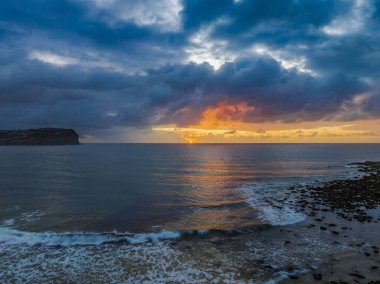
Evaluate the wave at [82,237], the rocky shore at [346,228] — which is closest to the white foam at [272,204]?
the rocky shore at [346,228]

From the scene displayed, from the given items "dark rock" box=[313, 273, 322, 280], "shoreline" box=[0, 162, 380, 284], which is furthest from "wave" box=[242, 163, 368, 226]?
"dark rock" box=[313, 273, 322, 280]

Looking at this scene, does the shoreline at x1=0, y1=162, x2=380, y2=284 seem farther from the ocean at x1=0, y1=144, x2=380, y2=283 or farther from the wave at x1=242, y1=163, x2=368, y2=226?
the wave at x1=242, y1=163, x2=368, y2=226

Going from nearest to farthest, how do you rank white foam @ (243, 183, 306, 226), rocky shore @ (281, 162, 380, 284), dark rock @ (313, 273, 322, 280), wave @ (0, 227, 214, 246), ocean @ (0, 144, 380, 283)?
dark rock @ (313, 273, 322, 280)
rocky shore @ (281, 162, 380, 284)
ocean @ (0, 144, 380, 283)
wave @ (0, 227, 214, 246)
white foam @ (243, 183, 306, 226)

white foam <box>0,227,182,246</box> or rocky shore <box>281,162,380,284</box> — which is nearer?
rocky shore <box>281,162,380,284</box>

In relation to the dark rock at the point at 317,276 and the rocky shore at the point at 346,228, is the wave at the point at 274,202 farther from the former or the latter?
the dark rock at the point at 317,276

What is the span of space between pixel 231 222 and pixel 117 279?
11.5m

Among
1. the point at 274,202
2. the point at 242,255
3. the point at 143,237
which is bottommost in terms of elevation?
the point at 274,202

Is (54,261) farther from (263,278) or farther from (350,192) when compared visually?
(350,192)

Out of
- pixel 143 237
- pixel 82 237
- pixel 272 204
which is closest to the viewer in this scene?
pixel 82 237

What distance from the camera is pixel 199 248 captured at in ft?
51.6

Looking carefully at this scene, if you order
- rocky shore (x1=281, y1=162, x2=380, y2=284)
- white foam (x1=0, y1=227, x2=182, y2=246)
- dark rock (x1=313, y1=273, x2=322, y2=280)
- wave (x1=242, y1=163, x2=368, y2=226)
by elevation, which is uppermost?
dark rock (x1=313, y1=273, x2=322, y2=280)

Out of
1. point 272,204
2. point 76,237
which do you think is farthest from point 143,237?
point 272,204

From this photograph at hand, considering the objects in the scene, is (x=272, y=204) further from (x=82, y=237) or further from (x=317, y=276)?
(x=82, y=237)

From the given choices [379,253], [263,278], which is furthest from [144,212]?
[379,253]
